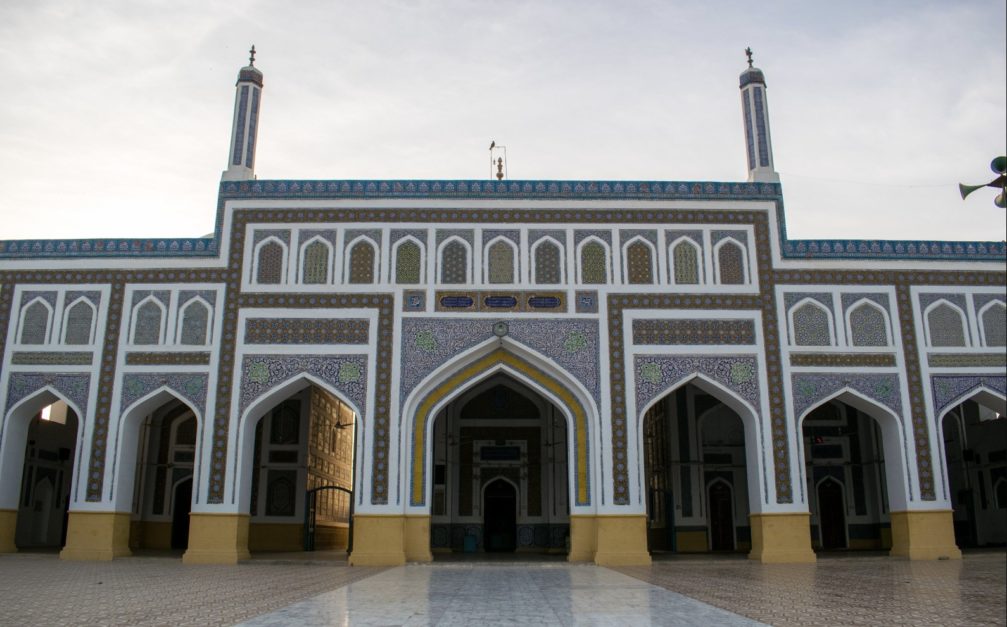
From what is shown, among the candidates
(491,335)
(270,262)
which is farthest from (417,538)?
(270,262)

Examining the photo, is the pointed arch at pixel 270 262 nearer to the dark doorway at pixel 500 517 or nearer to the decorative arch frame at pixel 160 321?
the decorative arch frame at pixel 160 321

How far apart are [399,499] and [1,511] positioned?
6444mm

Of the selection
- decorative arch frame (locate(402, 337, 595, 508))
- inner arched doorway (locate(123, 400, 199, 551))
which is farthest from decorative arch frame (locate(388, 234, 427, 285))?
inner arched doorway (locate(123, 400, 199, 551))

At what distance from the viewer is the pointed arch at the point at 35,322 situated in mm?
14258

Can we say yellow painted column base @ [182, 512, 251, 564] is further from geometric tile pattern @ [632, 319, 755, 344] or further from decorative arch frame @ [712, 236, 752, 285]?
decorative arch frame @ [712, 236, 752, 285]

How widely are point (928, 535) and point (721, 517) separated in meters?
5.04

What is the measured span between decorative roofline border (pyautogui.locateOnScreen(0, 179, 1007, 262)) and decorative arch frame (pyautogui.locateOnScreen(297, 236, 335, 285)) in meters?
0.81

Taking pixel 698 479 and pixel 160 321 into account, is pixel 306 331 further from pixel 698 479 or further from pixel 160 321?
pixel 698 479

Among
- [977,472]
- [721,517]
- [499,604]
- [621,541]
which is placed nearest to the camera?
[499,604]

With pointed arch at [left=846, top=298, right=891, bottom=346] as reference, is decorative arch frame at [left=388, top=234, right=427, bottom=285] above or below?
above

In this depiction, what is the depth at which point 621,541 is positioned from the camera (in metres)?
13.2

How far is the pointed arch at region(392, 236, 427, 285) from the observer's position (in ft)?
47.0

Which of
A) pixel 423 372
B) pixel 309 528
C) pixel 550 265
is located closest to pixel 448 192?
pixel 550 265

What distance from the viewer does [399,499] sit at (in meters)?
13.4
